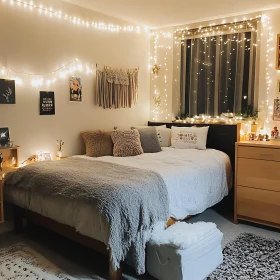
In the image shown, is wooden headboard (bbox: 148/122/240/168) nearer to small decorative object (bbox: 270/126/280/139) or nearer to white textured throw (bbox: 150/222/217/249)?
small decorative object (bbox: 270/126/280/139)

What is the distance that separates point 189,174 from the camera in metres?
2.91

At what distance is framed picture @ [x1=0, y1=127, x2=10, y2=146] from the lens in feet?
9.81

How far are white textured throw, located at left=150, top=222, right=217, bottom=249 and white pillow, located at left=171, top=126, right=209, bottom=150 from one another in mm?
1556

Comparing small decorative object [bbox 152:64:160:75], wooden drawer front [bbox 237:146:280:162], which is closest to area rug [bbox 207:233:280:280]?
wooden drawer front [bbox 237:146:280:162]

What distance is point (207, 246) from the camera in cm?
224

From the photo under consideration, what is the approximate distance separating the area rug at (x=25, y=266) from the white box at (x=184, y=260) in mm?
617

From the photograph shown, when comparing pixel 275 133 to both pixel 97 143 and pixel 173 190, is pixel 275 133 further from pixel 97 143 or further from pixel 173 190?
pixel 97 143

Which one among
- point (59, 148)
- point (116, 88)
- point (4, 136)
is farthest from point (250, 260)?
point (116, 88)

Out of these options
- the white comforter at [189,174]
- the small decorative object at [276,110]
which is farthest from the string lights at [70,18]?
the small decorative object at [276,110]

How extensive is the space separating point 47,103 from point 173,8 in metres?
1.86

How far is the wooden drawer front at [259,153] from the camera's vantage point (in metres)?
3.07

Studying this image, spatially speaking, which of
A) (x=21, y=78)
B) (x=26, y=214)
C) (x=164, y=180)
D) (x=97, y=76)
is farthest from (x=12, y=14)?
(x=164, y=180)

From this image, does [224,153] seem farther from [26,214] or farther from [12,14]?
[12,14]

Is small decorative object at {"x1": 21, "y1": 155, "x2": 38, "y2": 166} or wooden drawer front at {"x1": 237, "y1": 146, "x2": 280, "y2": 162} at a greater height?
wooden drawer front at {"x1": 237, "y1": 146, "x2": 280, "y2": 162}
